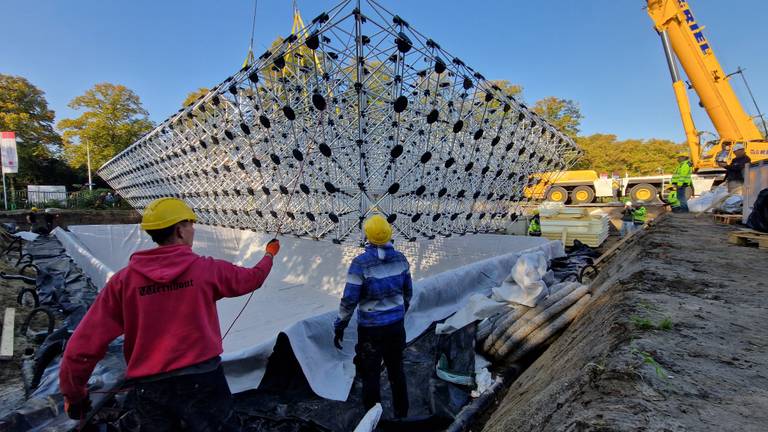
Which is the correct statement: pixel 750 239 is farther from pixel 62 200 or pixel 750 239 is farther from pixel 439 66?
pixel 62 200

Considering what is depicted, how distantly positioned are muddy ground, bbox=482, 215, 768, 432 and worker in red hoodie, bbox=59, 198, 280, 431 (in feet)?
Result: 5.41

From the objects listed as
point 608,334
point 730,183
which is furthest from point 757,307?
point 730,183

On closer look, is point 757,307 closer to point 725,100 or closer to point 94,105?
point 725,100

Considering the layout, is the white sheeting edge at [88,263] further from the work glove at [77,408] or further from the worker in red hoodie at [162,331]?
the worker in red hoodie at [162,331]

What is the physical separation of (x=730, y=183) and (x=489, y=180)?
9626 millimetres

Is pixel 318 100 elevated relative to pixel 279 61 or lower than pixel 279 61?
lower

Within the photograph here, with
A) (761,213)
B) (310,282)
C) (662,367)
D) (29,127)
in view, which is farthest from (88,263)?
(29,127)

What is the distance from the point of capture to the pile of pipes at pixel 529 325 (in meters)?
3.47

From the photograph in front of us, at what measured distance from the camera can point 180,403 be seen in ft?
5.90

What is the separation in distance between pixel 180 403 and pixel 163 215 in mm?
998

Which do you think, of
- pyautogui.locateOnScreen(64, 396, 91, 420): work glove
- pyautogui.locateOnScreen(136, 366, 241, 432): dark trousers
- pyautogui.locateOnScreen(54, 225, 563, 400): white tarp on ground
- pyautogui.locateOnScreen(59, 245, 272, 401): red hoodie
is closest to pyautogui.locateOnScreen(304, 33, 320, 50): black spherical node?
pyautogui.locateOnScreen(59, 245, 272, 401): red hoodie

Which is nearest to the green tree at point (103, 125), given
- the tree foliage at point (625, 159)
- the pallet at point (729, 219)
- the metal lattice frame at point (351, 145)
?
the metal lattice frame at point (351, 145)

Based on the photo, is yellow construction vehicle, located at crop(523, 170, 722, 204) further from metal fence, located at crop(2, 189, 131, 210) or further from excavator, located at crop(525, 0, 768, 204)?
metal fence, located at crop(2, 189, 131, 210)

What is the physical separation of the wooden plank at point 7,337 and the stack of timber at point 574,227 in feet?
39.4
